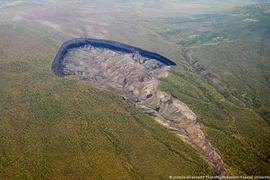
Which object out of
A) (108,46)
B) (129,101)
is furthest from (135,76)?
(108,46)

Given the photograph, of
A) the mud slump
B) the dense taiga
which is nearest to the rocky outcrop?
the mud slump

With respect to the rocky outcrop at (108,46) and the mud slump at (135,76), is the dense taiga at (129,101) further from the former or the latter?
the rocky outcrop at (108,46)

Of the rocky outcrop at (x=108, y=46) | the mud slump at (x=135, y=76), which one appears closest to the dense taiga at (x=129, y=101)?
the mud slump at (x=135, y=76)

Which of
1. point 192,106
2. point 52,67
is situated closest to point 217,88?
point 192,106

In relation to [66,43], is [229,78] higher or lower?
lower

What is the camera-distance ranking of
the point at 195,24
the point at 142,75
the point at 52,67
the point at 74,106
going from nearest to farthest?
the point at 74,106 < the point at 52,67 < the point at 142,75 < the point at 195,24

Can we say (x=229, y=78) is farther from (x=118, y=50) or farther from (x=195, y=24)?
(x=195, y=24)
